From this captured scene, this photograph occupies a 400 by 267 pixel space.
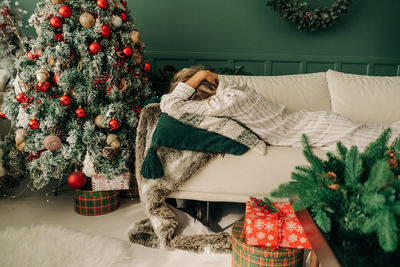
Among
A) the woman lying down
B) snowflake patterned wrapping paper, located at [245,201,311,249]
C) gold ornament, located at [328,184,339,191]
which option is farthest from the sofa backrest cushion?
gold ornament, located at [328,184,339,191]

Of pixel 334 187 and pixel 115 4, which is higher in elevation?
pixel 115 4

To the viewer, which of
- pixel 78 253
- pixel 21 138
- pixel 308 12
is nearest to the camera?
pixel 78 253

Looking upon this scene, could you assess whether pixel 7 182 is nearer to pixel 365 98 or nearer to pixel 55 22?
pixel 55 22

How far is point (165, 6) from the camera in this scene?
3076mm

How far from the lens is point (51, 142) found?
73.0 inches

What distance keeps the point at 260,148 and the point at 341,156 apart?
757 millimetres

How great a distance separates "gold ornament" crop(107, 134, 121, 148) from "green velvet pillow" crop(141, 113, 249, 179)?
384 mm

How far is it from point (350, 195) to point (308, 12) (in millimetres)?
2686

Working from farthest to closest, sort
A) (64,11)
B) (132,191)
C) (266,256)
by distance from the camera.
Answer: (132,191) → (64,11) → (266,256)

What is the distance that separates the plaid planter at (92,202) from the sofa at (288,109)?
0.56m

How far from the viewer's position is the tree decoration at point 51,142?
6.08 feet

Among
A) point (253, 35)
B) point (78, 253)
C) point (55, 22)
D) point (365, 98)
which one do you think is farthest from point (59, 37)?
point (365, 98)

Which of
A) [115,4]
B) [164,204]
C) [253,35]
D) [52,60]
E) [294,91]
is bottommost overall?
[164,204]

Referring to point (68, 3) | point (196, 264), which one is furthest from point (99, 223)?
point (68, 3)
